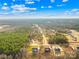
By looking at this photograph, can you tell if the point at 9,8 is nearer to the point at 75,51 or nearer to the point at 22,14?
the point at 22,14

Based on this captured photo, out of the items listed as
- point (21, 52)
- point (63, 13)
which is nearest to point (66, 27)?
point (63, 13)

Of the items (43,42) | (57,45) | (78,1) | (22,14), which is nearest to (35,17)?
(22,14)

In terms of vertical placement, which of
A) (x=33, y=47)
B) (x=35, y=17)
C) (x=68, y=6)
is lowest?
(x=33, y=47)

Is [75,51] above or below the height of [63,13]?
below

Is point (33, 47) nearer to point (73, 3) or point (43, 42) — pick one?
point (43, 42)

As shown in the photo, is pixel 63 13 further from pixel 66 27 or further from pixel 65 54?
pixel 65 54

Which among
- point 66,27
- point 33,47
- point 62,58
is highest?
point 66,27

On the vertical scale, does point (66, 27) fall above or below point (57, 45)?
above

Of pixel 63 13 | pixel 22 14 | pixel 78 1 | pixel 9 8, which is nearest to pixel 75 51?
pixel 63 13
